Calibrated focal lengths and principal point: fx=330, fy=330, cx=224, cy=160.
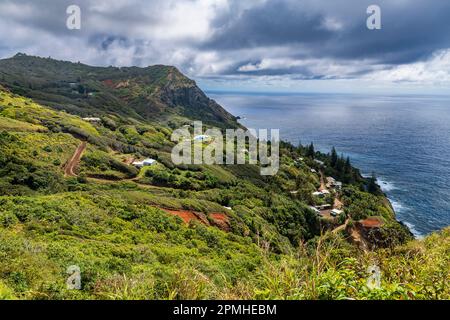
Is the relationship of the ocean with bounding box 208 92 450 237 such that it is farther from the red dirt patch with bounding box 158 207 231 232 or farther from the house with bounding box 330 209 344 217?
the red dirt patch with bounding box 158 207 231 232

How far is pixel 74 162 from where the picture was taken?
162ft

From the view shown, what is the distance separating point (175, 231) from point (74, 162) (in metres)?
28.1

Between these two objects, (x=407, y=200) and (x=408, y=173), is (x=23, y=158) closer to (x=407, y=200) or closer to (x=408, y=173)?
(x=407, y=200)

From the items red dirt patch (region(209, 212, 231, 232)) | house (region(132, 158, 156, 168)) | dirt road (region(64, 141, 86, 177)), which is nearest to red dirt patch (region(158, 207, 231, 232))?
red dirt patch (region(209, 212, 231, 232))

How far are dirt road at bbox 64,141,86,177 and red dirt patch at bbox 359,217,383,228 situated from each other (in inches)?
1779

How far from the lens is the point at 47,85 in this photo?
14725 cm

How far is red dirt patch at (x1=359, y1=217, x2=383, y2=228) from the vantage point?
53375 mm

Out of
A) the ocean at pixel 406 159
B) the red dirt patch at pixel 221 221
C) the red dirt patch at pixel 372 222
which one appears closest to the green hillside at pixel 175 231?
the red dirt patch at pixel 221 221

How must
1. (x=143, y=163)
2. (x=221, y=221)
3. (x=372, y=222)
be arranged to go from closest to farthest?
(x=221, y=221) < (x=372, y=222) < (x=143, y=163)

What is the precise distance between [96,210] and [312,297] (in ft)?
80.2

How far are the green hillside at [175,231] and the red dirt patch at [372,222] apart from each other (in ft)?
4.40

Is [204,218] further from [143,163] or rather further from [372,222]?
[372,222]

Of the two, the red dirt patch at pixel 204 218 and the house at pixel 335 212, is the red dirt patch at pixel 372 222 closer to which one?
the house at pixel 335 212

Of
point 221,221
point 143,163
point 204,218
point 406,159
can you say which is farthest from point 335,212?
point 406,159
